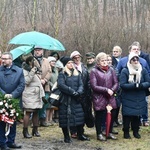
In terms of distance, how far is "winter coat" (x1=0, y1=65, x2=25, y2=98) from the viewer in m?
7.39

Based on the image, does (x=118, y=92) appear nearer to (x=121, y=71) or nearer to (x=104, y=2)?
(x=121, y=71)

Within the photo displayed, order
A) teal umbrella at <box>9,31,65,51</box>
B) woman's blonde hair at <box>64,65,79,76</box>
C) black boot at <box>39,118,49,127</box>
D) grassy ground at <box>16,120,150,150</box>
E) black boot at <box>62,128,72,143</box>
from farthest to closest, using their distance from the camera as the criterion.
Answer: black boot at <box>39,118,49,127</box>, teal umbrella at <box>9,31,65,51</box>, black boot at <box>62,128,72,143</box>, woman's blonde hair at <box>64,65,79,76</box>, grassy ground at <box>16,120,150,150</box>

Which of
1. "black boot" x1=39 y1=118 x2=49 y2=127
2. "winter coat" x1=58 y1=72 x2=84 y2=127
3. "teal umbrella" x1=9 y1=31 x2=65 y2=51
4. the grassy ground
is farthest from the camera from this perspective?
"black boot" x1=39 y1=118 x2=49 y2=127

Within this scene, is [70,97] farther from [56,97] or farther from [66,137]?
[66,137]

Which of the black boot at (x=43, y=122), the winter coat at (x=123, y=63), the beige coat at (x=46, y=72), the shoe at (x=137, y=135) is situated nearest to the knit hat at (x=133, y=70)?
the winter coat at (x=123, y=63)

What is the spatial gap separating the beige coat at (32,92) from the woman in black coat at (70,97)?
777 mm

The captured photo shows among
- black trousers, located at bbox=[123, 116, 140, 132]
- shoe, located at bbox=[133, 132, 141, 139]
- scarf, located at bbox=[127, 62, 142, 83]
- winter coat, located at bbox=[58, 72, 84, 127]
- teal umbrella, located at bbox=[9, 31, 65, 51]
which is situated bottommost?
shoe, located at bbox=[133, 132, 141, 139]

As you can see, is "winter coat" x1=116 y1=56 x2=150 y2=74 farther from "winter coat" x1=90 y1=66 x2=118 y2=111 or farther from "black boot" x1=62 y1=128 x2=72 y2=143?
"black boot" x1=62 y1=128 x2=72 y2=143

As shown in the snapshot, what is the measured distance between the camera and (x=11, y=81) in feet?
24.3

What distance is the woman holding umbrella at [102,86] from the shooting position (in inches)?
317

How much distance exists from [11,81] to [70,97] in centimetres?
125

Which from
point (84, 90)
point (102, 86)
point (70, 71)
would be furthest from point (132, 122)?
point (70, 71)

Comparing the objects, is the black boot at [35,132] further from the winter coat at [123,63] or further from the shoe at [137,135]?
the winter coat at [123,63]

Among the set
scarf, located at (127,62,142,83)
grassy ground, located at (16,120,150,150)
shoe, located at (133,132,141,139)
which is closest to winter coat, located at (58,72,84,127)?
grassy ground, located at (16,120,150,150)
